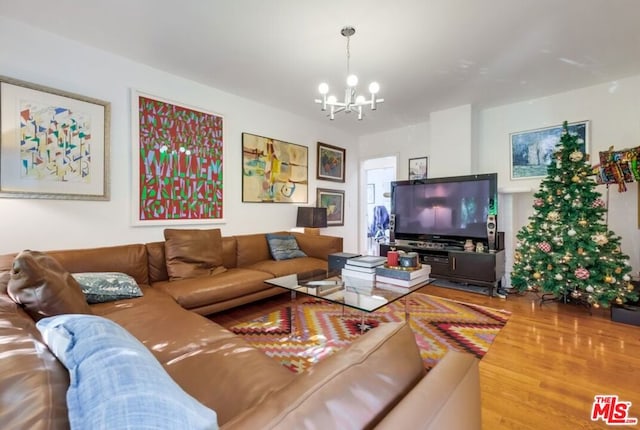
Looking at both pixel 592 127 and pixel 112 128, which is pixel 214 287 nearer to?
pixel 112 128

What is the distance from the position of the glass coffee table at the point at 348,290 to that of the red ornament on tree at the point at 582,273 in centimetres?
175

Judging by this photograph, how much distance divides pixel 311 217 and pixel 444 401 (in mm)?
3685

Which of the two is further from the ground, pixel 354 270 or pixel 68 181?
pixel 68 181

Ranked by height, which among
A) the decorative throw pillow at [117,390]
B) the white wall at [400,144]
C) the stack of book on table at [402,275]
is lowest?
the stack of book on table at [402,275]

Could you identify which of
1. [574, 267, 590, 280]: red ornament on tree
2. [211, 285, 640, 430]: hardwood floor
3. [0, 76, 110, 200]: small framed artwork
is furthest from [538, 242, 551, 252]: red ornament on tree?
[0, 76, 110, 200]: small framed artwork

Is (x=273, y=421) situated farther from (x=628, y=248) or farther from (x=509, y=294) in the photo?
(x=628, y=248)

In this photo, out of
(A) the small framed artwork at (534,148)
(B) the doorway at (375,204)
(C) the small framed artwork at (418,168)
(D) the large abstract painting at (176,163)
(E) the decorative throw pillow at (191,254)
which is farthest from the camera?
(B) the doorway at (375,204)

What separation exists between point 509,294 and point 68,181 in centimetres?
497

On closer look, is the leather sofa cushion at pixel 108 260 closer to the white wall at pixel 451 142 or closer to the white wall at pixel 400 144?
the white wall at pixel 451 142

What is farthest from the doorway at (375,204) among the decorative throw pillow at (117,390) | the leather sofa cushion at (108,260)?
the decorative throw pillow at (117,390)

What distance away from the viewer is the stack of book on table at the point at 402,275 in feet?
7.22

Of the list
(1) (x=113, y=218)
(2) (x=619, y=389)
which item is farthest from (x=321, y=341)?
(1) (x=113, y=218)

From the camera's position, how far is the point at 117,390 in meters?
0.47

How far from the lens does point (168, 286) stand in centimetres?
252
